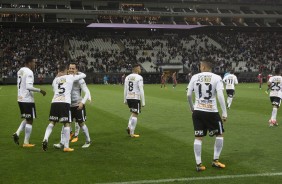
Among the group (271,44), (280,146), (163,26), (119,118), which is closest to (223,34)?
(271,44)

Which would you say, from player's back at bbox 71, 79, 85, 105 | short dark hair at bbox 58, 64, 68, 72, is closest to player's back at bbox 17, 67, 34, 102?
short dark hair at bbox 58, 64, 68, 72

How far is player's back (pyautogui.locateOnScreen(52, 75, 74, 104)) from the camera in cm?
996

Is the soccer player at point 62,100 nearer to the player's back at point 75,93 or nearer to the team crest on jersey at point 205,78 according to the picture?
the player's back at point 75,93

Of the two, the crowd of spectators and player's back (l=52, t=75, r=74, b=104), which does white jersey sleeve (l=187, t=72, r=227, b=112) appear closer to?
player's back (l=52, t=75, r=74, b=104)

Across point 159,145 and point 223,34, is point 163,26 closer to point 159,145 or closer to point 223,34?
point 223,34

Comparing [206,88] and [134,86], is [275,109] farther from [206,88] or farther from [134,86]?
[206,88]

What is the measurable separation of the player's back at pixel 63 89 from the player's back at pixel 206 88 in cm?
338

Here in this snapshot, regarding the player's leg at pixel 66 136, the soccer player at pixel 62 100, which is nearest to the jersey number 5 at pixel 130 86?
the soccer player at pixel 62 100

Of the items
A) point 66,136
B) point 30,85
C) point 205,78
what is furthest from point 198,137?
point 30,85

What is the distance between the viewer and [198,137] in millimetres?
8133

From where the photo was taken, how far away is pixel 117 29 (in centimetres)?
7194

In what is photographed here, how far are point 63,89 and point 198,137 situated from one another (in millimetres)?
3772

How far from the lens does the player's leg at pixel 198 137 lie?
8.05 metres

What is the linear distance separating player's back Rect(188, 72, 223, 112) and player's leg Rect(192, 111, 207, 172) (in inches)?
7.7
